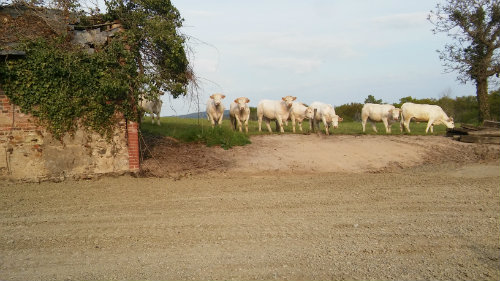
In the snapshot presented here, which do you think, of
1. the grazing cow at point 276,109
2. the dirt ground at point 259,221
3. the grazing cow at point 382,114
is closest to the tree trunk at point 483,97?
the grazing cow at point 382,114

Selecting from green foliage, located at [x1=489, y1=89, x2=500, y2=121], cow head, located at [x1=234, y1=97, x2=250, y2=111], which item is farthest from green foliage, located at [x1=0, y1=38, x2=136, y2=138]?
green foliage, located at [x1=489, y1=89, x2=500, y2=121]

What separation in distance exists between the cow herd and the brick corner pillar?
840cm

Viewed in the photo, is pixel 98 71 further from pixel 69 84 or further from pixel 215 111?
pixel 215 111

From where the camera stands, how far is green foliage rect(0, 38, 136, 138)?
11.2 meters

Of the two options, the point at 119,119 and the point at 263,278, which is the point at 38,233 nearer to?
the point at 263,278

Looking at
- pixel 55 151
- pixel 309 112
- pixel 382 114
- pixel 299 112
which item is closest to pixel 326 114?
pixel 309 112

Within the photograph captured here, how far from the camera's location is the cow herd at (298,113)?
70.9 feet

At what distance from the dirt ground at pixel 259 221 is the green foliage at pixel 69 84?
1.78 m

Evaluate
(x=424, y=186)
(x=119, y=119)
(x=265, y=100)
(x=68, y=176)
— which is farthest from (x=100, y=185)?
(x=265, y=100)

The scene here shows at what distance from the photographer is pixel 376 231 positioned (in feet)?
23.8

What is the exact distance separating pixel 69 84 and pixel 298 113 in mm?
14342

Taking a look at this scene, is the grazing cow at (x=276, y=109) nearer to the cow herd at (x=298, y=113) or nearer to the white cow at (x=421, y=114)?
the cow herd at (x=298, y=113)

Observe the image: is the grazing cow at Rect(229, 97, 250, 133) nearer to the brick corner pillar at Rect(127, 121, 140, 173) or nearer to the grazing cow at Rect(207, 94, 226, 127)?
the grazing cow at Rect(207, 94, 226, 127)

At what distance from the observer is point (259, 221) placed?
791 centimetres
